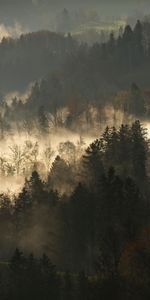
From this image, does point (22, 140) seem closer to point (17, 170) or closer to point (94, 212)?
point (17, 170)

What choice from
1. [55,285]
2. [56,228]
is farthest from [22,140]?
[55,285]

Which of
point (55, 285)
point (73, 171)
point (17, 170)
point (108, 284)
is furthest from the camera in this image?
point (17, 170)

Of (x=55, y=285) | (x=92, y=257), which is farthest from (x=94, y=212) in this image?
(x=55, y=285)

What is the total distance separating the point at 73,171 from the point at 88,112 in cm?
6751

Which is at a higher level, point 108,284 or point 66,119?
point 66,119

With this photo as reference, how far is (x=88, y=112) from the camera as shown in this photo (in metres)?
191

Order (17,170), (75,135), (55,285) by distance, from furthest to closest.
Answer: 1. (75,135)
2. (17,170)
3. (55,285)

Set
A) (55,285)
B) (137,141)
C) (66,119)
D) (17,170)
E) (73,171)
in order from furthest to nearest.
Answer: (66,119)
(17,170)
(73,171)
(137,141)
(55,285)

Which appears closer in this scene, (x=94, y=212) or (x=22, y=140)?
(x=94, y=212)

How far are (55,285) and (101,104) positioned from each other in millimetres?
134680

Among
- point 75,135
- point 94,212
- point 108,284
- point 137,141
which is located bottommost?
point 108,284

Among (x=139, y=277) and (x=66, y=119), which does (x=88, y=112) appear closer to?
(x=66, y=119)

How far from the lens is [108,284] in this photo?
60.7 m

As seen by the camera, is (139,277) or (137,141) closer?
(139,277)
